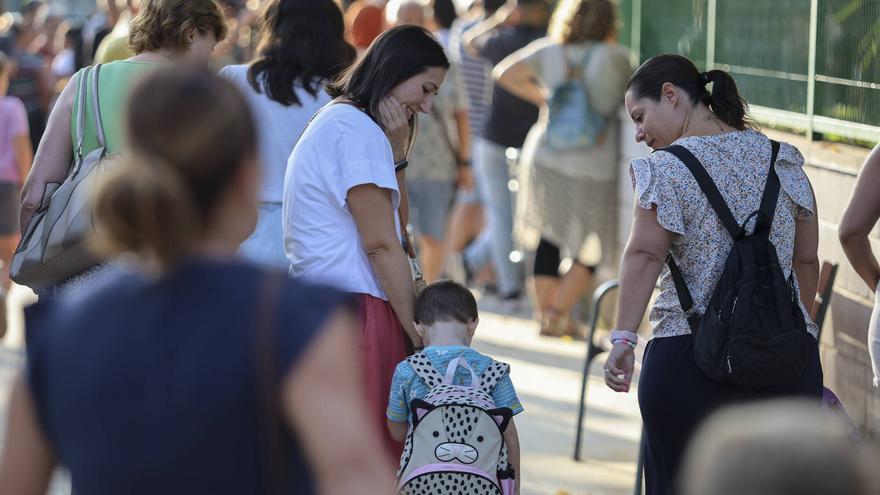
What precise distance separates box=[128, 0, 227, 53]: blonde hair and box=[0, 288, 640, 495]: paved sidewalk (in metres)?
1.27

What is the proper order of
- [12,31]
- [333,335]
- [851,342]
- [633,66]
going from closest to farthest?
[333,335], [851,342], [633,66], [12,31]

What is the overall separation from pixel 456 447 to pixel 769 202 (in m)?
1.06

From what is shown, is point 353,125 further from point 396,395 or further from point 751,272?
point 751,272

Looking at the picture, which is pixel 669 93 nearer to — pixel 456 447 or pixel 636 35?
pixel 456 447

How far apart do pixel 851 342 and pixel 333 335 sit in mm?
4097

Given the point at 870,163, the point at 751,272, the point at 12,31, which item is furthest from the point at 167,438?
the point at 12,31

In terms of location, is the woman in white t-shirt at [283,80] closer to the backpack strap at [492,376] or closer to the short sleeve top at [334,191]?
the short sleeve top at [334,191]

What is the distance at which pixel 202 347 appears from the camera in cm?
210

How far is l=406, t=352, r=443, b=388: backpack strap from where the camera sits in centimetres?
405

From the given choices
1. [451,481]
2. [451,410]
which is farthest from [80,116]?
[451,481]

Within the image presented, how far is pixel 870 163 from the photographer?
428cm

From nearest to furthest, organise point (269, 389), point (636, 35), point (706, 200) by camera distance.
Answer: point (269, 389) → point (706, 200) → point (636, 35)

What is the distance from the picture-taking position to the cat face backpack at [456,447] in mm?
3924

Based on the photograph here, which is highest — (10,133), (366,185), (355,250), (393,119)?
(393,119)
